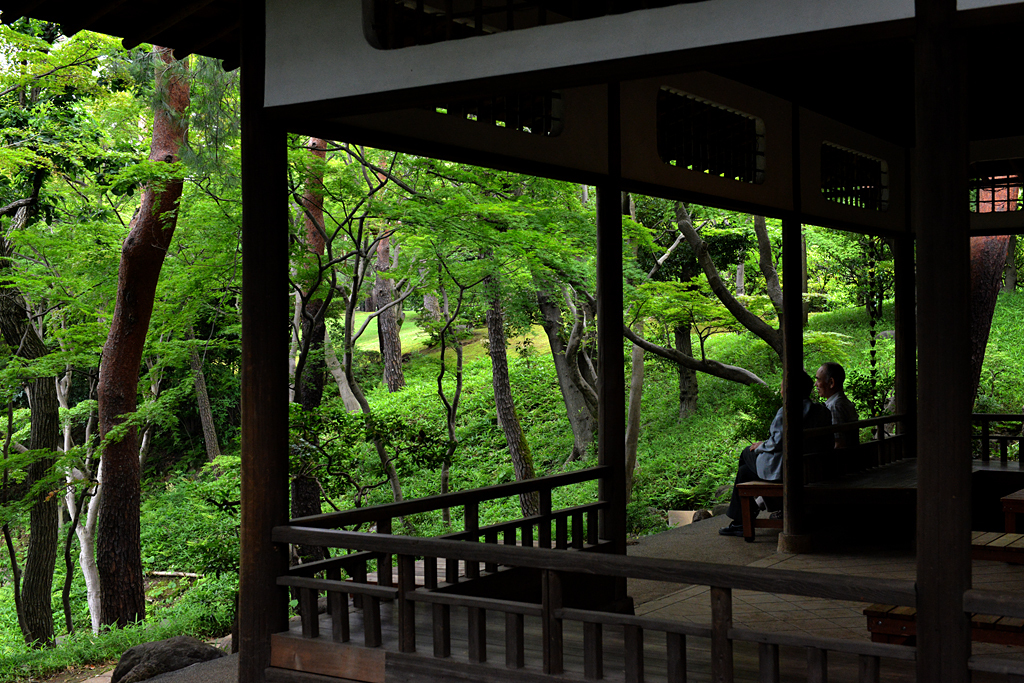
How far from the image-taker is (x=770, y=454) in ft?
25.3

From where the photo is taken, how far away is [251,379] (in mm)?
4340

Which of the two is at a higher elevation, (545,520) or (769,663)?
(545,520)

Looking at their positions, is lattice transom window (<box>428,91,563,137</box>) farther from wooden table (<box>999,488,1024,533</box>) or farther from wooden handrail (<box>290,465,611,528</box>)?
wooden table (<box>999,488,1024,533</box>)

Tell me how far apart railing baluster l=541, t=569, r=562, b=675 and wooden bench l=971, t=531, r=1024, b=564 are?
2.95 meters

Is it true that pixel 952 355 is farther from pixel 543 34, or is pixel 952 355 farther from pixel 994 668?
pixel 543 34

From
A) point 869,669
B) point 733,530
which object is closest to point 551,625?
point 869,669

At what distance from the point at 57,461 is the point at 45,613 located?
2.41 meters

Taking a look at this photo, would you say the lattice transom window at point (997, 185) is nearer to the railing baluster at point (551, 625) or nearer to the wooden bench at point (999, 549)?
the wooden bench at point (999, 549)

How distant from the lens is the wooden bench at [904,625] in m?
3.99

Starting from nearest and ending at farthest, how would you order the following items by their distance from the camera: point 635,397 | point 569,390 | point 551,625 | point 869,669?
point 869,669 → point 551,625 → point 635,397 → point 569,390

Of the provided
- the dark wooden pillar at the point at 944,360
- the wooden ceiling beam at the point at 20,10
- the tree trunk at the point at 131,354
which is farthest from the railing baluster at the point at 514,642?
the tree trunk at the point at 131,354

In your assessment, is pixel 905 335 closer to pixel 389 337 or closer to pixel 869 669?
pixel 869 669

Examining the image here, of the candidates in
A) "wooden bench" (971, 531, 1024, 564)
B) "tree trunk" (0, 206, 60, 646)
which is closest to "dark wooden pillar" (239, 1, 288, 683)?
"wooden bench" (971, 531, 1024, 564)

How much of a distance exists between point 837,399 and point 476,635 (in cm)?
532
